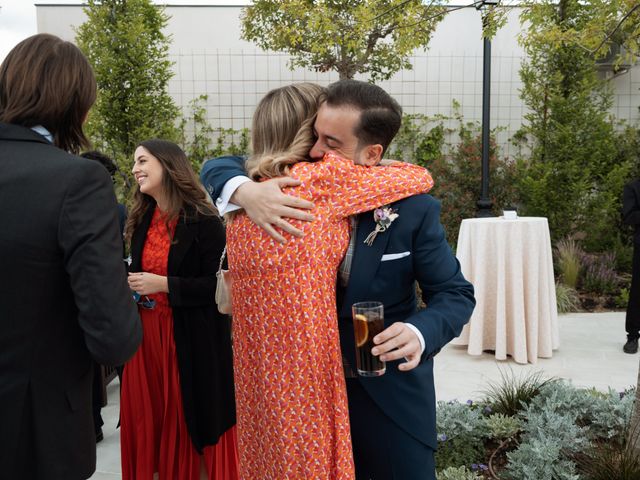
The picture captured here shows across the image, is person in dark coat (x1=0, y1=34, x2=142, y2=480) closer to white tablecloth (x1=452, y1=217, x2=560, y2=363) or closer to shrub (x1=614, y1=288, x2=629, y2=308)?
white tablecloth (x1=452, y1=217, x2=560, y2=363)

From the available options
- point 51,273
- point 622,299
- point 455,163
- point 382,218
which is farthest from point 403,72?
point 51,273

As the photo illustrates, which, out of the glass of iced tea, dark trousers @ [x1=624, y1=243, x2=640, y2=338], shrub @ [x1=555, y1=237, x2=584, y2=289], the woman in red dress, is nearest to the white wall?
shrub @ [x1=555, y1=237, x2=584, y2=289]

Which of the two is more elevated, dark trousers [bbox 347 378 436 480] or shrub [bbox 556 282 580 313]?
dark trousers [bbox 347 378 436 480]

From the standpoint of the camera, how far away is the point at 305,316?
4.75 ft

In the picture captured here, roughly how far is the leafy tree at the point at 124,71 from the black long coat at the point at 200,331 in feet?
18.9

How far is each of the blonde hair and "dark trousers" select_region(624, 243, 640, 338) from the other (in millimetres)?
4730

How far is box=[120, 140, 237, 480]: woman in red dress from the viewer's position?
278 centimetres

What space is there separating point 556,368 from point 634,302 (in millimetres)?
1057

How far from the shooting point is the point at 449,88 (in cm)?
1006

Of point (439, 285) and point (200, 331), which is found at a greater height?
point (439, 285)

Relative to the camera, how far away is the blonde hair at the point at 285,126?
1588mm

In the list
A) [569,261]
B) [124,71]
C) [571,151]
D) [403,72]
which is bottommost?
[569,261]

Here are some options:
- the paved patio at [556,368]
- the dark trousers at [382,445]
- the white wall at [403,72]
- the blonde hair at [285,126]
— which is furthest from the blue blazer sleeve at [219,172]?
the white wall at [403,72]

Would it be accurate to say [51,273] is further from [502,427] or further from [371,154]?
[502,427]
